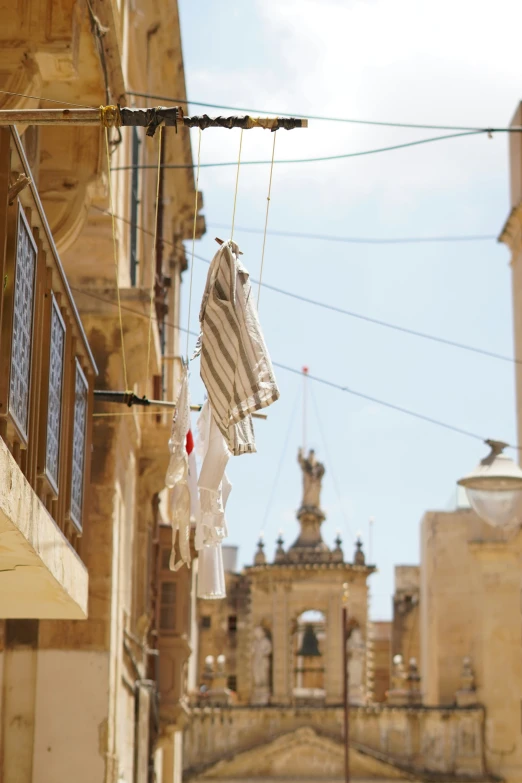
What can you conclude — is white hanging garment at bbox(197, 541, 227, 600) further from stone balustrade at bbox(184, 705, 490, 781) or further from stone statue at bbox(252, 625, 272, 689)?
stone statue at bbox(252, 625, 272, 689)

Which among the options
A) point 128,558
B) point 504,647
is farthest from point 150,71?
point 504,647

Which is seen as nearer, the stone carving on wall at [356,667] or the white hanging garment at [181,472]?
the white hanging garment at [181,472]

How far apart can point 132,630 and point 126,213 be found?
4.70 meters

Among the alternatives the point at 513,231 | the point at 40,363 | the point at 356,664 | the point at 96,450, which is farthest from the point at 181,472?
the point at 356,664

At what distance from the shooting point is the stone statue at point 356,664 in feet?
146

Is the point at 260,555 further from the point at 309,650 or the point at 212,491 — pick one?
the point at 212,491

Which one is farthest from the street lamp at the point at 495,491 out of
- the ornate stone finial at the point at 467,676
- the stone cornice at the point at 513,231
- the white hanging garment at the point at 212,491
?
the ornate stone finial at the point at 467,676

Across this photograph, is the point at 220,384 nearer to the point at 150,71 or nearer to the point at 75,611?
the point at 75,611

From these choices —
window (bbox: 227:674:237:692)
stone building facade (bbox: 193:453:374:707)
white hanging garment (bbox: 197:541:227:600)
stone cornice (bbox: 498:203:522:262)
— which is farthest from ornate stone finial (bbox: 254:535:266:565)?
white hanging garment (bbox: 197:541:227:600)

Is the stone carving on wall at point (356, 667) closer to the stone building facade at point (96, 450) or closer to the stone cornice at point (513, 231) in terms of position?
the stone cornice at point (513, 231)

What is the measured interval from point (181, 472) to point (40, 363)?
1.57m

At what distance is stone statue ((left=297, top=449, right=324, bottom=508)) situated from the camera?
147 feet

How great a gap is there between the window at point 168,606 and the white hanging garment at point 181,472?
10174 mm

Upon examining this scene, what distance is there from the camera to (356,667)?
146ft
